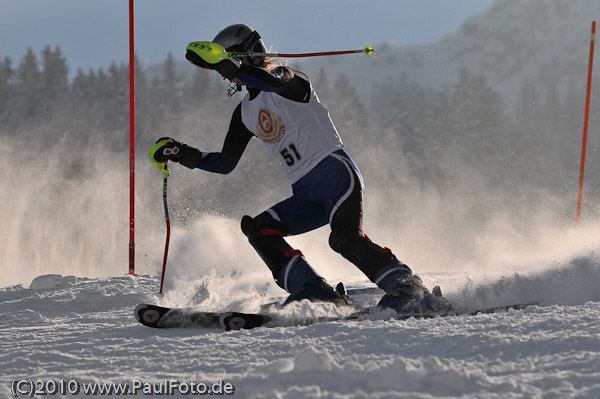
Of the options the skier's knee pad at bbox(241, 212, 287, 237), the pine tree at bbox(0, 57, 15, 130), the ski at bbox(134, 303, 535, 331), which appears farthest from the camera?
the pine tree at bbox(0, 57, 15, 130)

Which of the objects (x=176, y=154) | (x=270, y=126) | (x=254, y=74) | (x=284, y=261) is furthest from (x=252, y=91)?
(x=284, y=261)

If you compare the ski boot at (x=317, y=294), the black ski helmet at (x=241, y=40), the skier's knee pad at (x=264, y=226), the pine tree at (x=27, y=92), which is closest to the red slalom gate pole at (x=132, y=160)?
the black ski helmet at (x=241, y=40)

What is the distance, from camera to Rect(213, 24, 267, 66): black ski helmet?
3264 mm

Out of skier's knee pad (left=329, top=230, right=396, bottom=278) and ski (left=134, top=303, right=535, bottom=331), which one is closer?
ski (left=134, top=303, right=535, bottom=331)

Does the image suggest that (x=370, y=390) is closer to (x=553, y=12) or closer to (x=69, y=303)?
(x=69, y=303)

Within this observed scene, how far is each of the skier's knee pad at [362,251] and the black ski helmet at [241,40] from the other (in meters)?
1.11

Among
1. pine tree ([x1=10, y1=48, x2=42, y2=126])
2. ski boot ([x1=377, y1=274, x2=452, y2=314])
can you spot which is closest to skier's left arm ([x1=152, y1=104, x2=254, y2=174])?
ski boot ([x1=377, y1=274, x2=452, y2=314])

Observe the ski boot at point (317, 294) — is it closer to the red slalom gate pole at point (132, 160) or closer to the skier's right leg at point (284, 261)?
the skier's right leg at point (284, 261)

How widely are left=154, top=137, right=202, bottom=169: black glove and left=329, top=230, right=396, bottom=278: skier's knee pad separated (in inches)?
41.1

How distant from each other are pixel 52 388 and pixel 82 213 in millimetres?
19716

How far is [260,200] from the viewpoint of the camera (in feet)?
90.5

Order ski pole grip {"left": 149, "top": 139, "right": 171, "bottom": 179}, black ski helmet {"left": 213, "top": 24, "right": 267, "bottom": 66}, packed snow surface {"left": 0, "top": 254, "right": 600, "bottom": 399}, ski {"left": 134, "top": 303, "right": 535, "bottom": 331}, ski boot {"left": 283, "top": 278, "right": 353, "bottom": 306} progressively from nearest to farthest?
1. packed snow surface {"left": 0, "top": 254, "right": 600, "bottom": 399}
2. ski {"left": 134, "top": 303, "right": 535, "bottom": 331}
3. ski boot {"left": 283, "top": 278, "right": 353, "bottom": 306}
4. black ski helmet {"left": 213, "top": 24, "right": 267, "bottom": 66}
5. ski pole grip {"left": 149, "top": 139, "right": 171, "bottom": 179}

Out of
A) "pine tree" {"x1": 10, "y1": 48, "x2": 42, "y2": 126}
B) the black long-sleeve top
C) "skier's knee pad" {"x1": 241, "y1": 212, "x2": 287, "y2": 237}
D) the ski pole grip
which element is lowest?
"skier's knee pad" {"x1": 241, "y1": 212, "x2": 287, "y2": 237}

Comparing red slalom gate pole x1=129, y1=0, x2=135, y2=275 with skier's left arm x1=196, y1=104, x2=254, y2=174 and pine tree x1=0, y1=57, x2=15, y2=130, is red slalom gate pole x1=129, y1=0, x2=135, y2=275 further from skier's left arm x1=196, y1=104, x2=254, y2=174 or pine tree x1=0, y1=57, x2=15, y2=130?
pine tree x1=0, y1=57, x2=15, y2=130
